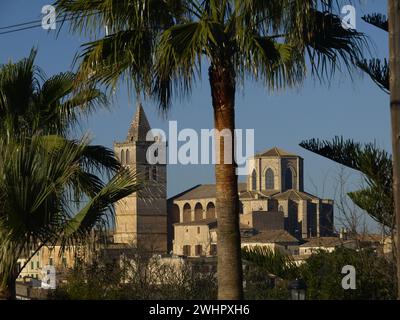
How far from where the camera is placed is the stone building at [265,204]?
130m

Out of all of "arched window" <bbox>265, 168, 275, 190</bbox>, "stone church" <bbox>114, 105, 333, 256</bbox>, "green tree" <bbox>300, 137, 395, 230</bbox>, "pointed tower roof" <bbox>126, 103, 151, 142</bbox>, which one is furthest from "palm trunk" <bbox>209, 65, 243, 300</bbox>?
"arched window" <bbox>265, 168, 275, 190</bbox>

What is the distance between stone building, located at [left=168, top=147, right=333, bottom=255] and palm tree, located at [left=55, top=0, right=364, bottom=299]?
386 feet

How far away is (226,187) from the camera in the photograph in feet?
26.0

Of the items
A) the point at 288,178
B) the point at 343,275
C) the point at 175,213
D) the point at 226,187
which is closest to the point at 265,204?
the point at 288,178

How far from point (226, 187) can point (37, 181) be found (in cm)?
166

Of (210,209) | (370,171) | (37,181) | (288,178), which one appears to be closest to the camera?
(37,181)

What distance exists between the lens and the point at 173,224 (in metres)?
142

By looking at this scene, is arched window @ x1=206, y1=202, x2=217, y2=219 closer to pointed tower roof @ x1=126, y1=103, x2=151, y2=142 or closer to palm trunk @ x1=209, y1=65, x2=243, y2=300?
pointed tower roof @ x1=126, y1=103, x2=151, y2=142

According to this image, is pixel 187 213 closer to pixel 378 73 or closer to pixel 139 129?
pixel 139 129

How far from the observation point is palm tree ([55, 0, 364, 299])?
758 centimetres

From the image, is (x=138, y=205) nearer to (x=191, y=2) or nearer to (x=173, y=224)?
(x=173, y=224)

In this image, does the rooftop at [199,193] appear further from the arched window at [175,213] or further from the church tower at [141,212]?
the church tower at [141,212]

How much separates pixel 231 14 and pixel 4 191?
7.68ft

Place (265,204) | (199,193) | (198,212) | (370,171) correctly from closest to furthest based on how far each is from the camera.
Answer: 1. (370,171)
2. (265,204)
3. (198,212)
4. (199,193)
